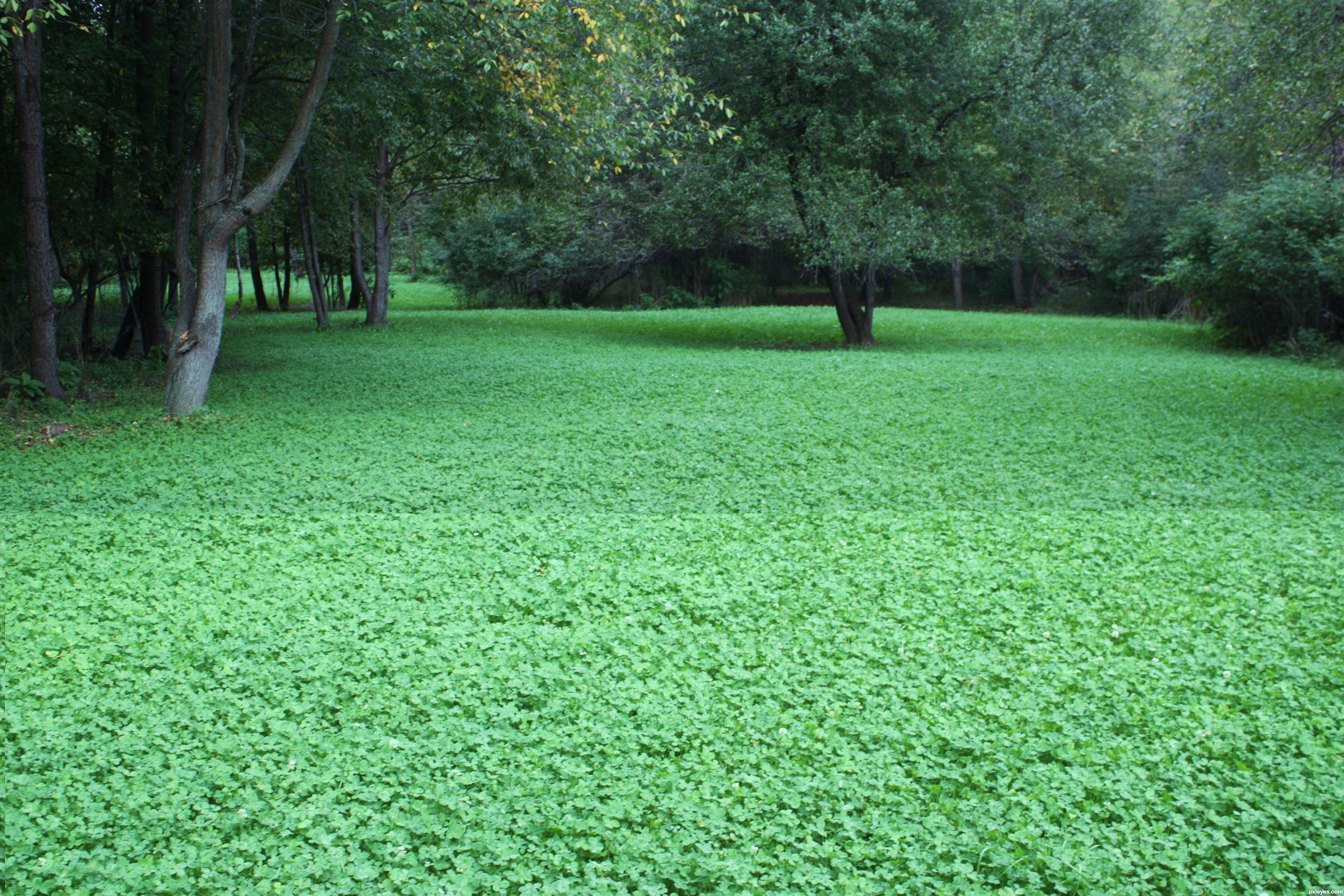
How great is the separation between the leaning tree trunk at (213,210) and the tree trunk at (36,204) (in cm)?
183

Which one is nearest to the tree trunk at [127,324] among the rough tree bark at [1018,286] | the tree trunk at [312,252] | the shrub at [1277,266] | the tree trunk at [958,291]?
the tree trunk at [312,252]

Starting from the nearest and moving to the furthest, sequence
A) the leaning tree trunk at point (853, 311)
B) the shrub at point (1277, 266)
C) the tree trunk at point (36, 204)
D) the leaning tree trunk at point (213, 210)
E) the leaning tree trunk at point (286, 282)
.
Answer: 1. the leaning tree trunk at point (213, 210)
2. the tree trunk at point (36, 204)
3. the shrub at point (1277, 266)
4. the leaning tree trunk at point (853, 311)
5. the leaning tree trunk at point (286, 282)

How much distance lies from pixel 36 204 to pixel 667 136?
847cm

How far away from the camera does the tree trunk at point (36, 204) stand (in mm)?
9977

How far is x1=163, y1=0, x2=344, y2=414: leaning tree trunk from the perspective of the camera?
9.76 meters

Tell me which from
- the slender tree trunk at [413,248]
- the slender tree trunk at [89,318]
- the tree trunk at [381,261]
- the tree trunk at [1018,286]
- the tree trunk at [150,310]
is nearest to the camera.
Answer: the slender tree trunk at [89,318]

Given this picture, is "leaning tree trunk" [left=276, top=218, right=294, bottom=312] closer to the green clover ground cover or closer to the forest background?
the forest background

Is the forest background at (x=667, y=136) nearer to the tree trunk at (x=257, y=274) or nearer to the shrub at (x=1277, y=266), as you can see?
the shrub at (x=1277, y=266)

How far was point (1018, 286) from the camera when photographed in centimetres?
3288

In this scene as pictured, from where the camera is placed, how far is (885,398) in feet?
37.2

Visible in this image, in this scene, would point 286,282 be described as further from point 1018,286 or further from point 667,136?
point 1018,286

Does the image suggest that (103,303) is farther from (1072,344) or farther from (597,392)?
(1072,344)

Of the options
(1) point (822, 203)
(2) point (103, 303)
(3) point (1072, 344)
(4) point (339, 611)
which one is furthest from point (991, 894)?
(2) point (103, 303)

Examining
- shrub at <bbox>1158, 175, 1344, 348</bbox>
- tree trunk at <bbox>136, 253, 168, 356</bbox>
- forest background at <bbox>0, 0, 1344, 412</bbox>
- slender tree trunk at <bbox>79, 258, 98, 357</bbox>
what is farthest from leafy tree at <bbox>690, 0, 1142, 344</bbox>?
slender tree trunk at <bbox>79, 258, 98, 357</bbox>
